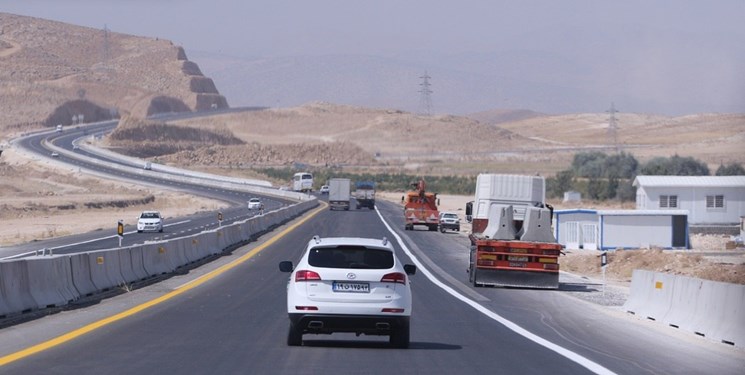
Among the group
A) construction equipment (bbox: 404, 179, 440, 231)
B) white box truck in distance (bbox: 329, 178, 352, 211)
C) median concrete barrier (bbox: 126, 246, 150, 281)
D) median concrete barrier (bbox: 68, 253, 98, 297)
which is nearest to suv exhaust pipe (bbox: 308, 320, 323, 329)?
median concrete barrier (bbox: 68, 253, 98, 297)

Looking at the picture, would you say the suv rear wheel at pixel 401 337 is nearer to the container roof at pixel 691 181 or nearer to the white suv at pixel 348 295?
the white suv at pixel 348 295

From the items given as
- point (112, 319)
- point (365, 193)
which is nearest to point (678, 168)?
point (365, 193)

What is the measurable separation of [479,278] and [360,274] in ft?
48.9

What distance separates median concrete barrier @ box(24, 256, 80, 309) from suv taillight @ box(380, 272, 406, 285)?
23.4 ft

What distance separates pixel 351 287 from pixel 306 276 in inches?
24.0

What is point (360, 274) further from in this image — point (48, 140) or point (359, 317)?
point (48, 140)

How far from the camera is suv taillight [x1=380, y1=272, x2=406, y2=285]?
15391 millimetres

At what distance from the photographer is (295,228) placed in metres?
63.3

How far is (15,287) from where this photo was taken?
19125 mm

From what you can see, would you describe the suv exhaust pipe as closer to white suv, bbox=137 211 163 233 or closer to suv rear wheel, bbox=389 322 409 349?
suv rear wheel, bbox=389 322 409 349

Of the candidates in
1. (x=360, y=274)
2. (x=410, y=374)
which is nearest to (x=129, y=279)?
(x=360, y=274)

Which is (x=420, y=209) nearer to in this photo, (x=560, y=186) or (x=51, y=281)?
(x=51, y=281)

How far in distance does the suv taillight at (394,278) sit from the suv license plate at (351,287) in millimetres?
230

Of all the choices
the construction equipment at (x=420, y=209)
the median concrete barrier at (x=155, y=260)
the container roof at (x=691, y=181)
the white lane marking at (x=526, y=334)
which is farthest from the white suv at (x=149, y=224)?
the container roof at (x=691, y=181)
